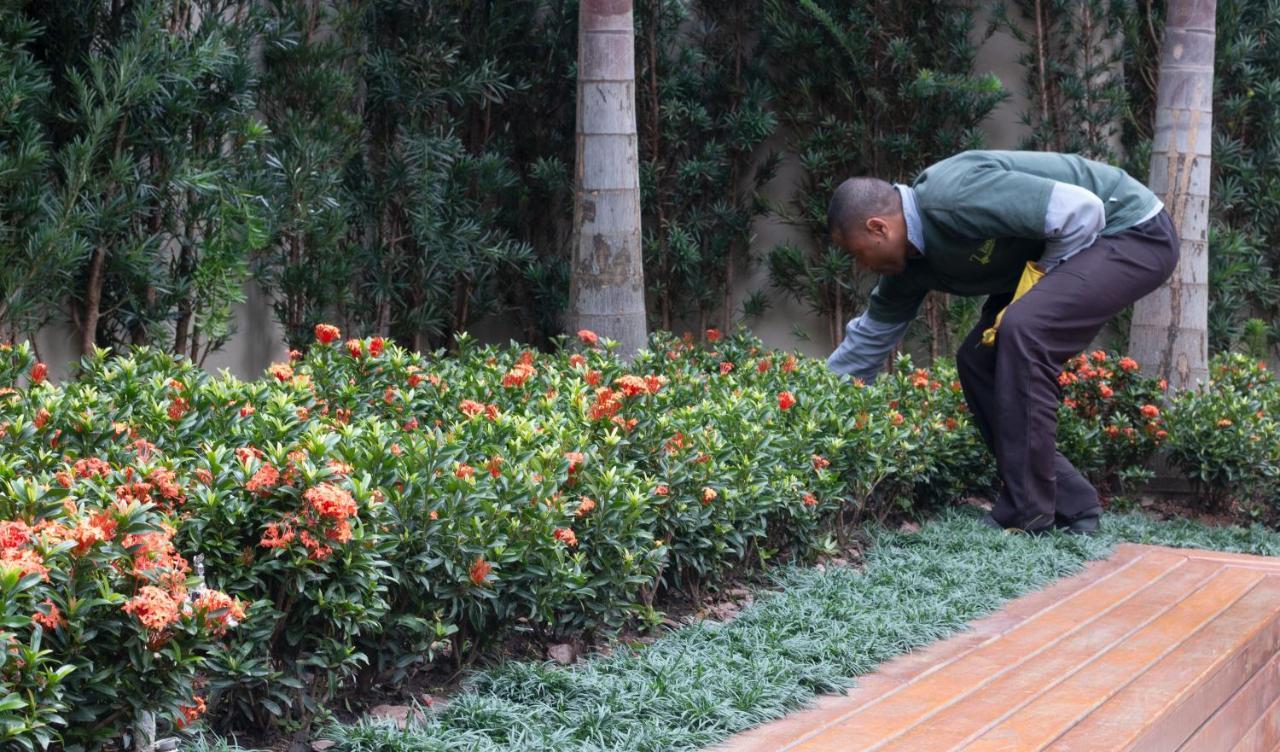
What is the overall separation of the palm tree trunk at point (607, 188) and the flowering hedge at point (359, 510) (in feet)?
2.70

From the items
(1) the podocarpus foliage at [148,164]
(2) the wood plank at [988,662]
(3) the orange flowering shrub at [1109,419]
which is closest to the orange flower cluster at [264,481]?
(2) the wood plank at [988,662]

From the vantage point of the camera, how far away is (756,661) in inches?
133

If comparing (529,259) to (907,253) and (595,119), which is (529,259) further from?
(907,253)

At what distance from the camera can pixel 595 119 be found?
243 inches

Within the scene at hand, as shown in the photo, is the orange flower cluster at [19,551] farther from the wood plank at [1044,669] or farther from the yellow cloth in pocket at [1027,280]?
the yellow cloth in pocket at [1027,280]

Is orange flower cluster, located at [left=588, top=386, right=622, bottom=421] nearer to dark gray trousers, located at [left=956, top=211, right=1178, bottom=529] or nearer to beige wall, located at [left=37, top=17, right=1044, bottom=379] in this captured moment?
dark gray trousers, located at [left=956, top=211, right=1178, bottom=529]

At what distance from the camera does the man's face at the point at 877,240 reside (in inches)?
200

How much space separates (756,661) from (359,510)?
1.11 meters

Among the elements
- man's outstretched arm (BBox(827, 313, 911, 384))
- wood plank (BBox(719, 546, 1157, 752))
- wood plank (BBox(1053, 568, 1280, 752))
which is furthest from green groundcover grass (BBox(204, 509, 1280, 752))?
man's outstretched arm (BBox(827, 313, 911, 384))

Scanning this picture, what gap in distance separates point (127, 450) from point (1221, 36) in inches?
271

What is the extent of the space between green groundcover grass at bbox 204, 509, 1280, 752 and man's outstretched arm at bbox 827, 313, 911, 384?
99 centimetres

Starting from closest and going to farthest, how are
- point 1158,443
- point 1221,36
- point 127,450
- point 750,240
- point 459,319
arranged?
point 127,450 < point 1158,443 < point 1221,36 < point 459,319 < point 750,240

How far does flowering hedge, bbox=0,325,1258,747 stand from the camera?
229 cm

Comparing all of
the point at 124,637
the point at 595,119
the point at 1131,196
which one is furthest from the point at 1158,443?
the point at 124,637
